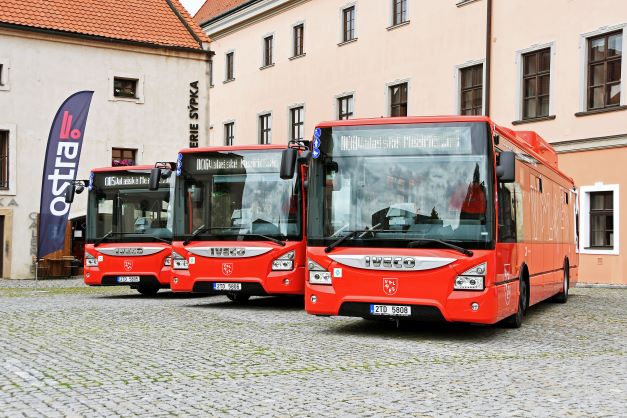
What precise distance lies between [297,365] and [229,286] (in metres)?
6.41

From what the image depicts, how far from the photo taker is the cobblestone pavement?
707 cm

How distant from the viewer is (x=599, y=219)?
26703mm

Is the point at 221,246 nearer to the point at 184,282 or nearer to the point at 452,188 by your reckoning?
the point at 184,282

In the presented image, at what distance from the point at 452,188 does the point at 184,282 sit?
611 cm

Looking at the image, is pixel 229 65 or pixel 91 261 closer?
pixel 91 261

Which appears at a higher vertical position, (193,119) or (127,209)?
(193,119)

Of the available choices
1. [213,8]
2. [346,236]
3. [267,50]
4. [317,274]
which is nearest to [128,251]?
[317,274]

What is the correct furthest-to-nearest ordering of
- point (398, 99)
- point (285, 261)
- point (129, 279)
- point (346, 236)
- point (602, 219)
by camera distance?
point (398, 99) → point (602, 219) → point (129, 279) → point (285, 261) → point (346, 236)

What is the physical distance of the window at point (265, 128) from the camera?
44281mm

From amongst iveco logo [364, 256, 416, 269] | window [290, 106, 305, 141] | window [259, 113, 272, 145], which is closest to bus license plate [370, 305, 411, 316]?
iveco logo [364, 256, 416, 269]

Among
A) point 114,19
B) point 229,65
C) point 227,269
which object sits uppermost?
point 229,65

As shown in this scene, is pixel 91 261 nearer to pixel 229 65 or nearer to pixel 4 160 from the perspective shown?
pixel 4 160

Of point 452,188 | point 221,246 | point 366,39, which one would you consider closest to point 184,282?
point 221,246

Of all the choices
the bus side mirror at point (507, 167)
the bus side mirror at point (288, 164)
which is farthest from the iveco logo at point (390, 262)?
the bus side mirror at point (288, 164)
